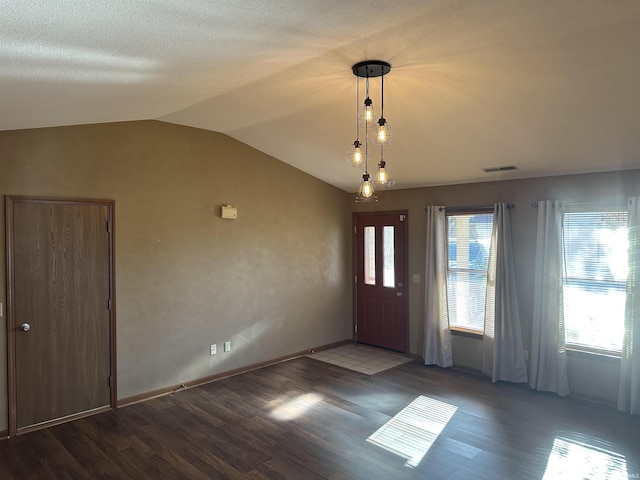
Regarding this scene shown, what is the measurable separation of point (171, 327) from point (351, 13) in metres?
3.87

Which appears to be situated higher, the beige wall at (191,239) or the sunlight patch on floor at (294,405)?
the beige wall at (191,239)

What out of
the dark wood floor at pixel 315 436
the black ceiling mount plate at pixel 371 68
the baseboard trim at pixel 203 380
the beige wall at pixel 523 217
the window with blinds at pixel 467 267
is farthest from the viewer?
the window with blinds at pixel 467 267

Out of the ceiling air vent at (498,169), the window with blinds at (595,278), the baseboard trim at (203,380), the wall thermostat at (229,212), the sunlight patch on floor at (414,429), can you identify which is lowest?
the sunlight patch on floor at (414,429)

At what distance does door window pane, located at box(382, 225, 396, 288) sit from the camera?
6.32 metres

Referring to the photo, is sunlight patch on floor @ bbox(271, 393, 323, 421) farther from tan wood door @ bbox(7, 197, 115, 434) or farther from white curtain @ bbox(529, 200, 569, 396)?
white curtain @ bbox(529, 200, 569, 396)

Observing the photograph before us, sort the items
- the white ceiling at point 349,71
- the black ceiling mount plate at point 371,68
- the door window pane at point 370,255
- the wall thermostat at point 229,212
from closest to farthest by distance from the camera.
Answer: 1. the white ceiling at point 349,71
2. the black ceiling mount plate at point 371,68
3. the wall thermostat at point 229,212
4. the door window pane at point 370,255

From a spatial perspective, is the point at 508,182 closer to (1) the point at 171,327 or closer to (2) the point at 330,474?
(2) the point at 330,474

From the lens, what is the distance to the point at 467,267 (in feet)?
18.1

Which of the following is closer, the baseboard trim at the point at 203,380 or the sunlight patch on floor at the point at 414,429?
the sunlight patch on floor at the point at 414,429

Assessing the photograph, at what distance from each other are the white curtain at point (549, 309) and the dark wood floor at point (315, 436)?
22cm

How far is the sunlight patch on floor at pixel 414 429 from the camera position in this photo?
11.4 feet

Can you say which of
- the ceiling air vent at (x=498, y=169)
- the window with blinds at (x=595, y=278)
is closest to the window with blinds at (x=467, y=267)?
the ceiling air vent at (x=498, y=169)

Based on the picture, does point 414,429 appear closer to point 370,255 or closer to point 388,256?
point 388,256

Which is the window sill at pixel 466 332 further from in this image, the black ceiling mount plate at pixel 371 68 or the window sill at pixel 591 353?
the black ceiling mount plate at pixel 371 68
